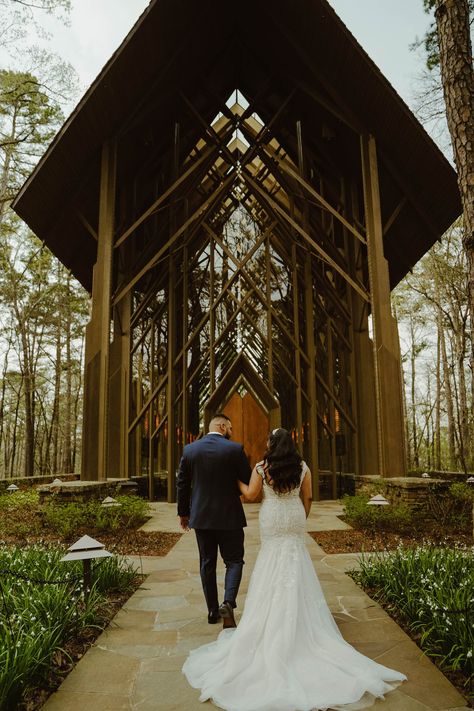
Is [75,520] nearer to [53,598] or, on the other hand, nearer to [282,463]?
[53,598]

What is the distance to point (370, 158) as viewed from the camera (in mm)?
10023

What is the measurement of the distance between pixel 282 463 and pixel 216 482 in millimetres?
788

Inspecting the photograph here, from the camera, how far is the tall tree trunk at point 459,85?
4184 millimetres

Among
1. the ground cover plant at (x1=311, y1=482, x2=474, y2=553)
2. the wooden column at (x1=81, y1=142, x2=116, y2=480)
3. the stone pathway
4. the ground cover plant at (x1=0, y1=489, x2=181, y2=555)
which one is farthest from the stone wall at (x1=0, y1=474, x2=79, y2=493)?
the stone pathway

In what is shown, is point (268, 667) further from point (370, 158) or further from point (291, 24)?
point (291, 24)

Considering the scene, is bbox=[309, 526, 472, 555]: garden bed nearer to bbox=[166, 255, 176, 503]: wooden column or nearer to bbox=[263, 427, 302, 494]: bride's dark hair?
bbox=[263, 427, 302, 494]: bride's dark hair

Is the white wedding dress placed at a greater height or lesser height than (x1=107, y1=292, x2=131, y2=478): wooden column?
lesser

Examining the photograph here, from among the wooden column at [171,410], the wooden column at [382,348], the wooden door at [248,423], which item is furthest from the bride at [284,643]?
the wooden door at [248,423]

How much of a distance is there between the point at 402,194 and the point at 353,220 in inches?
47.4

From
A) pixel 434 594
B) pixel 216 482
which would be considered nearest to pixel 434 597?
pixel 434 594

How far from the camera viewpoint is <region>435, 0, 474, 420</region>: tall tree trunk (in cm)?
418

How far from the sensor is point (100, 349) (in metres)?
9.47

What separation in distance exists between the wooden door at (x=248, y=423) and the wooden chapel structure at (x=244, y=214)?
0.21ft

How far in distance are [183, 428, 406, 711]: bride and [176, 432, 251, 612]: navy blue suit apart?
0.34 m
